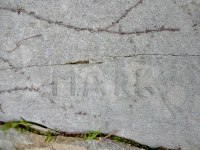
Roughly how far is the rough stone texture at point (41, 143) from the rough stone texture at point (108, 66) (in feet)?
0.30

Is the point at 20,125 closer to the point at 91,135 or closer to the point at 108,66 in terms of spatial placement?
the point at 91,135

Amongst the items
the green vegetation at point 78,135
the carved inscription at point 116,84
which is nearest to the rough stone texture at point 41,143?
the green vegetation at point 78,135

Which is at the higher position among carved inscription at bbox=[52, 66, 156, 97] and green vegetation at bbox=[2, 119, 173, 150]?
carved inscription at bbox=[52, 66, 156, 97]

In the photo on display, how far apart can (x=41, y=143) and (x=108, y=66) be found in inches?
30.0

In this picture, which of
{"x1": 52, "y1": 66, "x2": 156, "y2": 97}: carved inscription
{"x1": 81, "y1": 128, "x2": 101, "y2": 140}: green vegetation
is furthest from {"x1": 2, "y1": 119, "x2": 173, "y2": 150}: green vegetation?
{"x1": 52, "y1": 66, "x2": 156, "y2": 97}: carved inscription

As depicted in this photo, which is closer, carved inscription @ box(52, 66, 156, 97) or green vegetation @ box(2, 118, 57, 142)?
carved inscription @ box(52, 66, 156, 97)

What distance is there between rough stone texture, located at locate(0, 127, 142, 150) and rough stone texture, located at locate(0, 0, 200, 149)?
93 mm

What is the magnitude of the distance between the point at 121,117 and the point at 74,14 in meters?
0.72

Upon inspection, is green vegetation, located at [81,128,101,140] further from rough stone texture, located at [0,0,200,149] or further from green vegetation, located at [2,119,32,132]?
green vegetation, located at [2,119,32,132]

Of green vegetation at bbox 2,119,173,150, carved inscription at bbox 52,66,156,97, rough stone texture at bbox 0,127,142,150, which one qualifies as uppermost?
carved inscription at bbox 52,66,156,97

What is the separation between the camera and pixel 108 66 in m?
1.47

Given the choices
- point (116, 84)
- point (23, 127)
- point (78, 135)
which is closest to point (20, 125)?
point (23, 127)

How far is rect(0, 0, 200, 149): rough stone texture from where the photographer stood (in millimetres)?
1378

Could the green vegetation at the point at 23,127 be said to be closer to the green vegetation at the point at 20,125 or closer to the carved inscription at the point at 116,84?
the green vegetation at the point at 20,125
